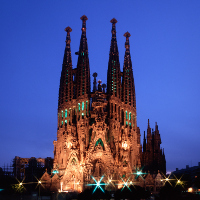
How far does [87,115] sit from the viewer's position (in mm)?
97812

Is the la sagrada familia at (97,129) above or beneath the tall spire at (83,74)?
beneath

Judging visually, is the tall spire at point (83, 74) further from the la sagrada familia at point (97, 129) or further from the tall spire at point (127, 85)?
the tall spire at point (127, 85)

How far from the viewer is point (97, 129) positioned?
9225cm

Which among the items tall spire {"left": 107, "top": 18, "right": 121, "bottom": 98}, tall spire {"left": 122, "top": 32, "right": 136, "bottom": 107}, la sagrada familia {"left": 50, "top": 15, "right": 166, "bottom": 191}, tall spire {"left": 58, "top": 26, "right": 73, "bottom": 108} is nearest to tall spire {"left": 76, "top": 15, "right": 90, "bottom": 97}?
la sagrada familia {"left": 50, "top": 15, "right": 166, "bottom": 191}

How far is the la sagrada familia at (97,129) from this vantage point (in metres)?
90.6

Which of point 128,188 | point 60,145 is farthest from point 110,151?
point 128,188

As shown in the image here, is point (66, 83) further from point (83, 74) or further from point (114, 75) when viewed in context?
point (114, 75)

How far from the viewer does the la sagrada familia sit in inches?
3565

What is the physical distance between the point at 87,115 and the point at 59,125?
1037 centimetres

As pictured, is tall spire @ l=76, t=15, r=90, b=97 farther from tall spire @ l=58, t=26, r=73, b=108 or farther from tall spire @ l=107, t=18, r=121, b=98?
tall spire @ l=107, t=18, r=121, b=98

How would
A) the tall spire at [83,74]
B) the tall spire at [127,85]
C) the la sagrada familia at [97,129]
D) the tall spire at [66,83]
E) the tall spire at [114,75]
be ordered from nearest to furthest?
the la sagrada familia at [97,129]
the tall spire at [83,74]
the tall spire at [114,75]
the tall spire at [66,83]
the tall spire at [127,85]

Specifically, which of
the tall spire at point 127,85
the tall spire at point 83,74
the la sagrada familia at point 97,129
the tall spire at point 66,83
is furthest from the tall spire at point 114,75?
the tall spire at point 66,83

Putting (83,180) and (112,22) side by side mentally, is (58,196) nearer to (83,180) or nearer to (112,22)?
(83,180)

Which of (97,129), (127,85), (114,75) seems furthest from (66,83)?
(97,129)
